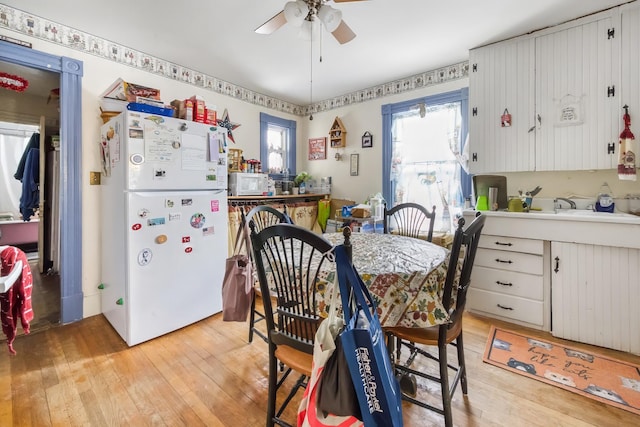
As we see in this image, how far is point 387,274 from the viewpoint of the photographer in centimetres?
123

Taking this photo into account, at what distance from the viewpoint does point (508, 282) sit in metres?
2.40

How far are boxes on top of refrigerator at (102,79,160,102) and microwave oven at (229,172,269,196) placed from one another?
109 cm

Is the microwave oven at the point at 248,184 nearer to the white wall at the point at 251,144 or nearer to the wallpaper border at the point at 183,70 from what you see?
the white wall at the point at 251,144

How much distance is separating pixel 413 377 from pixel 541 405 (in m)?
0.65

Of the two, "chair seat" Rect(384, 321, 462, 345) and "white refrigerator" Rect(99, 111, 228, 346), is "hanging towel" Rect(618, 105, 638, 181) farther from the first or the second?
"white refrigerator" Rect(99, 111, 228, 346)

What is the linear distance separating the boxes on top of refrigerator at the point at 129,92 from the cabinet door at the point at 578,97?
3302mm

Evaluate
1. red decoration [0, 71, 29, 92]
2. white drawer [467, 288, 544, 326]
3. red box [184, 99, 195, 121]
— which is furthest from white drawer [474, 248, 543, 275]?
red decoration [0, 71, 29, 92]

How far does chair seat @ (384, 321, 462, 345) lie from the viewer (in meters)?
1.32

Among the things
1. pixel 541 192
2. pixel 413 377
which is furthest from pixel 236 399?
pixel 541 192

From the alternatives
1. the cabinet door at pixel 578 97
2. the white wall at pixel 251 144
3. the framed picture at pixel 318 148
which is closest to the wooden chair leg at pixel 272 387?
the white wall at pixel 251 144

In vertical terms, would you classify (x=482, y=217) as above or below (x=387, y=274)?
above

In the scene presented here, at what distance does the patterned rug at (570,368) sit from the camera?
1589 mm

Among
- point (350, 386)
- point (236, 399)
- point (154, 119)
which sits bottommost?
point (236, 399)

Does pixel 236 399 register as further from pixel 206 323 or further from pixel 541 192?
pixel 541 192
